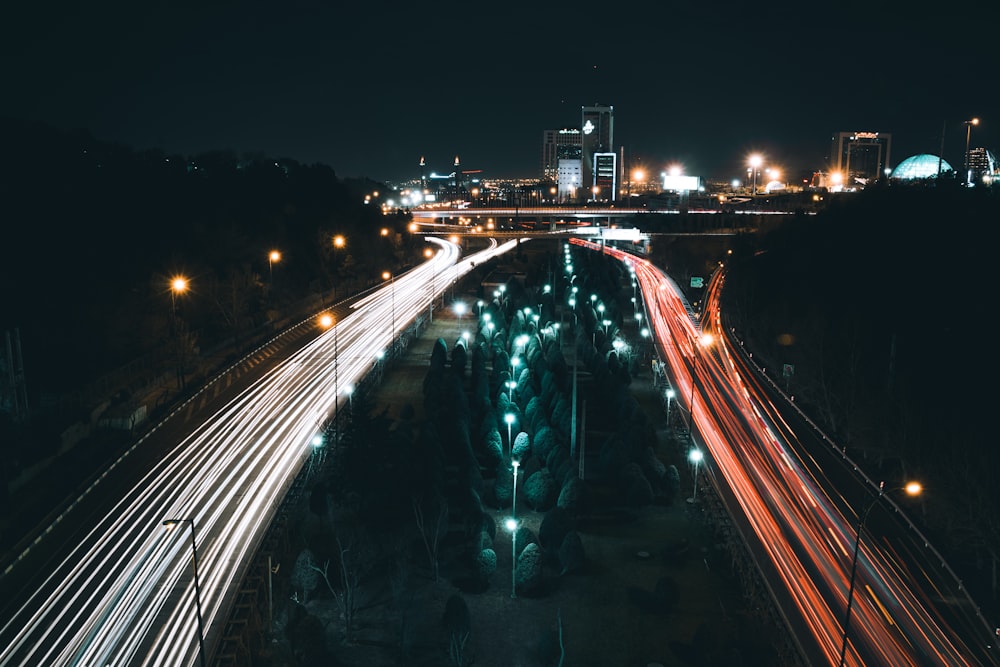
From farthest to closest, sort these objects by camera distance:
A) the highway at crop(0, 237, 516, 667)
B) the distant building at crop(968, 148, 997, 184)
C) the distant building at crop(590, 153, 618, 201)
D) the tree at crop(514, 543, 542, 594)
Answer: the distant building at crop(590, 153, 618, 201)
the distant building at crop(968, 148, 997, 184)
the tree at crop(514, 543, 542, 594)
the highway at crop(0, 237, 516, 667)

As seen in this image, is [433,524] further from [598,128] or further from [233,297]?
[598,128]

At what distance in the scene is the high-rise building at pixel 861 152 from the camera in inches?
5871

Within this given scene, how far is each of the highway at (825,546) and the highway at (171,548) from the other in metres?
11.1

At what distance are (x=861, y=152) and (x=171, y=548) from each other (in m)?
161

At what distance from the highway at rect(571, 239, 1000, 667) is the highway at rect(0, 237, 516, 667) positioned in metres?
11.1

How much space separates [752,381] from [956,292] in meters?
8.72

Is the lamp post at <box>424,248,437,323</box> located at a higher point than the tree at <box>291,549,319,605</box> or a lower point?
higher

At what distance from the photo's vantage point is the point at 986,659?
14.6 meters

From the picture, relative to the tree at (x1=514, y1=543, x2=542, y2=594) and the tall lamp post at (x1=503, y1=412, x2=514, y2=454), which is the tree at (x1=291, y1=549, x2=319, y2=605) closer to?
the tree at (x1=514, y1=543, x2=542, y2=594)

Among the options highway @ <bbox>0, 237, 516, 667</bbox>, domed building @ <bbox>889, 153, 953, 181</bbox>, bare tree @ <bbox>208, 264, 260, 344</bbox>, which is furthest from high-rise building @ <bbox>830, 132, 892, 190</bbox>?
highway @ <bbox>0, 237, 516, 667</bbox>

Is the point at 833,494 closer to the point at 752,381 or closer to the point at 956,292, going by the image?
the point at 752,381

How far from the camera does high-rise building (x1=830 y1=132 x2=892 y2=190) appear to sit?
149m

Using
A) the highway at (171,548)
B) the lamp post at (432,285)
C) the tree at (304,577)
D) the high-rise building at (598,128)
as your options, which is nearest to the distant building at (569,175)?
the high-rise building at (598,128)

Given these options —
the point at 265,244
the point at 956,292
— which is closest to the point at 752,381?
the point at 956,292
